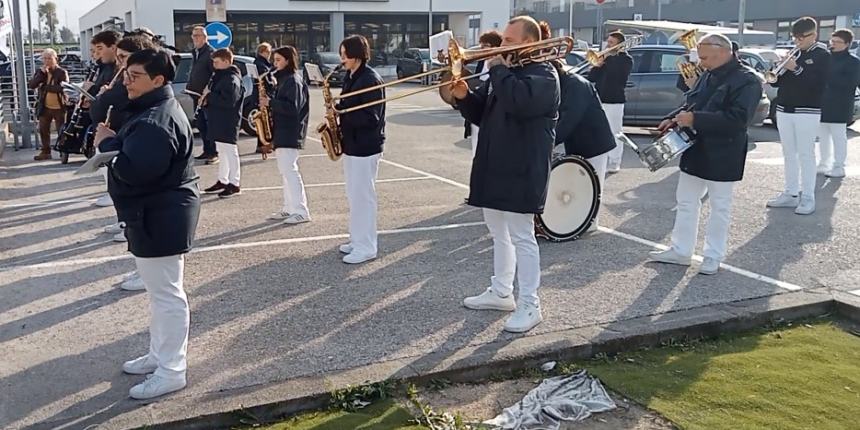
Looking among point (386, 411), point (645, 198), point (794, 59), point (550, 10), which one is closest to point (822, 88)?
point (794, 59)

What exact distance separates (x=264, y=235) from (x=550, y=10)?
65.0 m

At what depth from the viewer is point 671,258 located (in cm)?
675

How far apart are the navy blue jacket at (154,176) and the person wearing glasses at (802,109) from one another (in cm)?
692

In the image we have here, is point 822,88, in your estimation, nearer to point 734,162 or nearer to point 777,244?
point 777,244

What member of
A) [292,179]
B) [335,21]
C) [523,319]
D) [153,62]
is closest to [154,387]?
[153,62]

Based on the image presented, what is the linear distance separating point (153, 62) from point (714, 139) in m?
4.15

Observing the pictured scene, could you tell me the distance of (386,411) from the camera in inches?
162

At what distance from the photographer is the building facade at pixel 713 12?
47.5 m

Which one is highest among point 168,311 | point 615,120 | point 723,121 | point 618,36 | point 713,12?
point 713,12

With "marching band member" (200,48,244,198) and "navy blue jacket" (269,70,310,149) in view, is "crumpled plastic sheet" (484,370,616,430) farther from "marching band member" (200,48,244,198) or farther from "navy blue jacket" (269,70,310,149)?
"marching band member" (200,48,244,198)

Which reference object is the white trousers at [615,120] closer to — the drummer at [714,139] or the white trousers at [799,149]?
the white trousers at [799,149]

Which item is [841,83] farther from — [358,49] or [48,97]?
[48,97]

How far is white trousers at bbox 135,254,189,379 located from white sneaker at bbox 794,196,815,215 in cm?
688

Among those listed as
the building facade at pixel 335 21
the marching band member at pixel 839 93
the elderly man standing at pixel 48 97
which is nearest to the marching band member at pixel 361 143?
the marching band member at pixel 839 93
